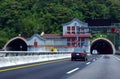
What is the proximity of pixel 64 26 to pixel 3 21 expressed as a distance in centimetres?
2371

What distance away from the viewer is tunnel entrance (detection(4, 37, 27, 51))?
110050 mm

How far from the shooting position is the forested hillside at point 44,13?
12488cm

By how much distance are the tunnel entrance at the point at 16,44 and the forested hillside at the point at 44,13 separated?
7.91ft

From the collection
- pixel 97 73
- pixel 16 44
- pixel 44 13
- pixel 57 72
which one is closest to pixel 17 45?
pixel 16 44

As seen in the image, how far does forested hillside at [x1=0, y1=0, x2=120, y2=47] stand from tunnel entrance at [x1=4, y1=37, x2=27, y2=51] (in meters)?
2.41

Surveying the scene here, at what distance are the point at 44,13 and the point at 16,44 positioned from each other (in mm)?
23785

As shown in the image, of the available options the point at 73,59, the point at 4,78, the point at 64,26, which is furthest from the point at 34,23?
the point at 4,78

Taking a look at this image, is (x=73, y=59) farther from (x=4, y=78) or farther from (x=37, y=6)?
(x=37, y=6)

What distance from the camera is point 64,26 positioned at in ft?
378

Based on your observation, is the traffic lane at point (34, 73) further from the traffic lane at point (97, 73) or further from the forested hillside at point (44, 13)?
the forested hillside at point (44, 13)

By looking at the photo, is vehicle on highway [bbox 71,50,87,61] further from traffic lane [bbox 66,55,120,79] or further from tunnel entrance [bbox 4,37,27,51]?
tunnel entrance [bbox 4,37,27,51]

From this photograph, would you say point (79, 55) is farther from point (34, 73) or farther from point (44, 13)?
point (44, 13)

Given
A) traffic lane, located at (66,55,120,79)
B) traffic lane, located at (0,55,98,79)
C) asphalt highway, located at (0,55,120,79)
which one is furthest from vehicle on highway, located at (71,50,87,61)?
traffic lane, located at (0,55,98,79)

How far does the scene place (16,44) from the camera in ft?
388
